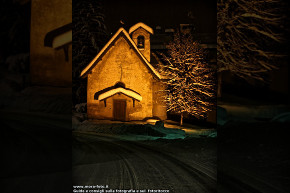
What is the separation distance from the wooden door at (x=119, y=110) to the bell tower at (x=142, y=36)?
1.95 metres

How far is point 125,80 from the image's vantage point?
7.34 metres

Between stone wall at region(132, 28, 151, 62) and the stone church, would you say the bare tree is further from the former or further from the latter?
the stone church

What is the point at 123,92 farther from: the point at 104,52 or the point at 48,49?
the point at 48,49

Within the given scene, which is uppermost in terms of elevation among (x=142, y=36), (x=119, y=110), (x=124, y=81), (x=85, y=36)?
(x=85, y=36)

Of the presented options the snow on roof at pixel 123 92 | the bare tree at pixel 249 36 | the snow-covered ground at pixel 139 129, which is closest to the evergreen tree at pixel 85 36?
the snow on roof at pixel 123 92

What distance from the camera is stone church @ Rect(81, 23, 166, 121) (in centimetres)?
649

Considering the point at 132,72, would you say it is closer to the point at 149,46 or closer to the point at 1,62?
the point at 149,46

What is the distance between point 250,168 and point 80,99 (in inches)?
209

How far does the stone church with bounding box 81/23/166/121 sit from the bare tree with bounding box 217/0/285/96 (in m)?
3.14

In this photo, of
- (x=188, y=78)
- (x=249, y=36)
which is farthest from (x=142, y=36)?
(x=249, y=36)

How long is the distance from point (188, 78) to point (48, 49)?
4.21 m

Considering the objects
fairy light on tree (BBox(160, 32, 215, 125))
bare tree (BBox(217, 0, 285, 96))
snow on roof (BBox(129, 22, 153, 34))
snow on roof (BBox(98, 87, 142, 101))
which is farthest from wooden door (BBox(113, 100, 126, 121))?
bare tree (BBox(217, 0, 285, 96))

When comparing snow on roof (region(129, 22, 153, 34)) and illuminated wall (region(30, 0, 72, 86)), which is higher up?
snow on roof (region(129, 22, 153, 34))

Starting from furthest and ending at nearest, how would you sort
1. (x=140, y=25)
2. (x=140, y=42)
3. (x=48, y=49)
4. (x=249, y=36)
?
1. (x=249, y=36)
2. (x=140, y=42)
3. (x=140, y=25)
4. (x=48, y=49)
